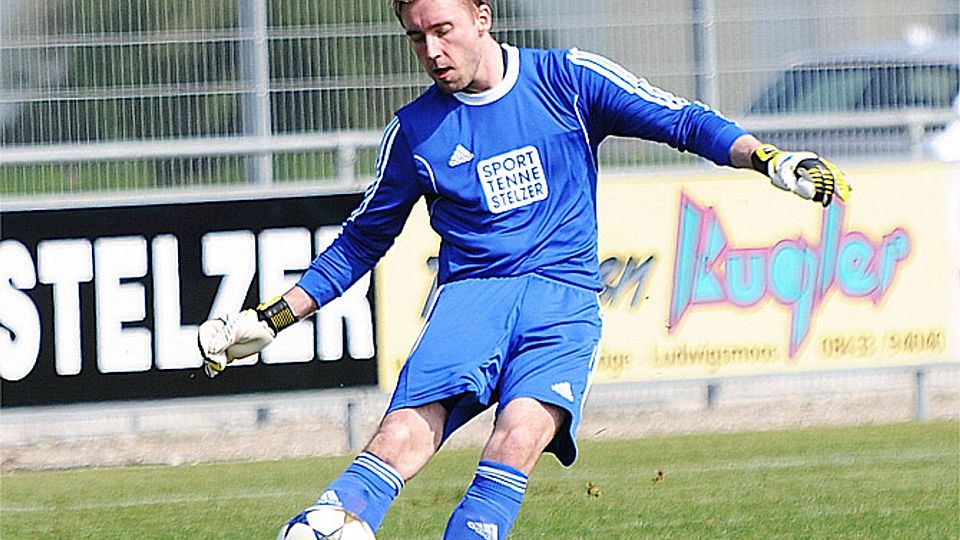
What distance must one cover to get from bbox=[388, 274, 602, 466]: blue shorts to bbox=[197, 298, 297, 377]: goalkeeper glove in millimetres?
463

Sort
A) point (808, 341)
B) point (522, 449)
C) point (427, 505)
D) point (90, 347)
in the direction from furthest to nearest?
point (808, 341), point (90, 347), point (427, 505), point (522, 449)

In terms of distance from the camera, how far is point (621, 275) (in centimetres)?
1016

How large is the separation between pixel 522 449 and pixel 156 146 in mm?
5631

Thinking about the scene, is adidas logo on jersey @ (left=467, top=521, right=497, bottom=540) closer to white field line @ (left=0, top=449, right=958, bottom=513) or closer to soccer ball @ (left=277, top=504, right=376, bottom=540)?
soccer ball @ (left=277, top=504, right=376, bottom=540)

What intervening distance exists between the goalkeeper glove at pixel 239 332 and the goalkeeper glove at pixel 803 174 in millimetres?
1422

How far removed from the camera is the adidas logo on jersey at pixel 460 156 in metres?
5.38

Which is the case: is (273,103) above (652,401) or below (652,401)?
A: above

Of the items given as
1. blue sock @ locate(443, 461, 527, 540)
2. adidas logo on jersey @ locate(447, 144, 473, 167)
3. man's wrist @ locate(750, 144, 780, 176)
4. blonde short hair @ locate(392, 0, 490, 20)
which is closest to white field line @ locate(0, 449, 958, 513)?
adidas logo on jersey @ locate(447, 144, 473, 167)

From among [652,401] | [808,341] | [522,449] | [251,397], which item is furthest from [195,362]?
[522,449]

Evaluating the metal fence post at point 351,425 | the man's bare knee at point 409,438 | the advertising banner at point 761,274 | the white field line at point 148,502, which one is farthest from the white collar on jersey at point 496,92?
the metal fence post at point 351,425

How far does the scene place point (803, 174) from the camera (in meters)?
4.93

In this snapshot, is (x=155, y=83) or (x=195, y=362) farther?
(x=155, y=83)

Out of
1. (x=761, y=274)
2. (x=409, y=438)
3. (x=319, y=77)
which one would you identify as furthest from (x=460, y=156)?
(x=319, y=77)

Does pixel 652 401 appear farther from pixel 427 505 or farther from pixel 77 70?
pixel 77 70
